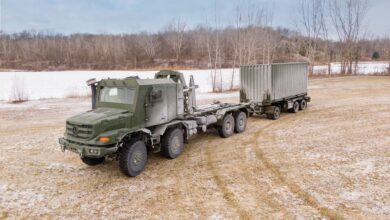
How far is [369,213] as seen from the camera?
16.9 ft

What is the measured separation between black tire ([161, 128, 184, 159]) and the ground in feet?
0.82

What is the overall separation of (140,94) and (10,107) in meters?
16.2

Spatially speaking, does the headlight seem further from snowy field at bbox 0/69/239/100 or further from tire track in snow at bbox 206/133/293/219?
snowy field at bbox 0/69/239/100

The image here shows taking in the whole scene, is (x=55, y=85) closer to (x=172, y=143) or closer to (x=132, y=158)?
(x=172, y=143)

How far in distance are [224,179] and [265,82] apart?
7.50 meters

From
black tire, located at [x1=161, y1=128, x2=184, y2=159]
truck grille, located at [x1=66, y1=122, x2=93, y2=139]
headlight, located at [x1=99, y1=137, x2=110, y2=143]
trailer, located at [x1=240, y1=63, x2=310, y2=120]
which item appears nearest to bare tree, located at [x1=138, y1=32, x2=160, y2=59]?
trailer, located at [x1=240, y1=63, x2=310, y2=120]

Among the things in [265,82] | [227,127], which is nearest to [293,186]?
[227,127]

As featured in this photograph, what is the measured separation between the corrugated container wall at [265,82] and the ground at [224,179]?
2481 mm

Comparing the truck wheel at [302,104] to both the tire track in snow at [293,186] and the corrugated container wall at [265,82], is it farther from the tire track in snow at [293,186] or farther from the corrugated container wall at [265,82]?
the tire track in snow at [293,186]

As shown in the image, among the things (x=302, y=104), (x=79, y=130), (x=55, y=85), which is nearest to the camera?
(x=79, y=130)

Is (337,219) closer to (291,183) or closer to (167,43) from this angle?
(291,183)

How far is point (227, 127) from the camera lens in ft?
34.3

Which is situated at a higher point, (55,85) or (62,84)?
(62,84)

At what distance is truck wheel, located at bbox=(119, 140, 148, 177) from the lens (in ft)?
21.9
